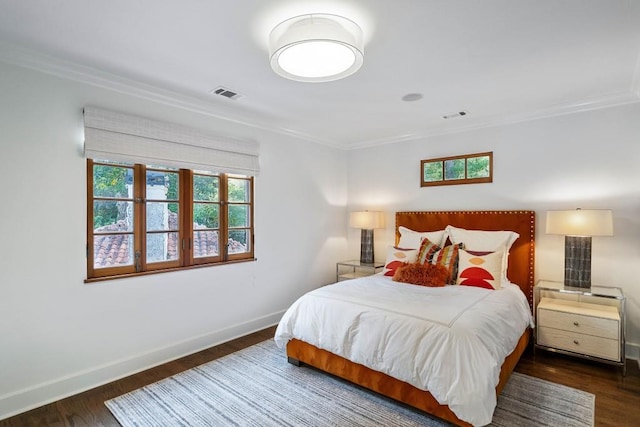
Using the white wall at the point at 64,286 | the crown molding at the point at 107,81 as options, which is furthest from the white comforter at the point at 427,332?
the crown molding at the point at 107,81

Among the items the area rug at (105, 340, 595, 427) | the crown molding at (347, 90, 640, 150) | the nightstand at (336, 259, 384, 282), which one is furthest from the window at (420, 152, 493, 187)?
the area rug at (105, 340, 595, 427)

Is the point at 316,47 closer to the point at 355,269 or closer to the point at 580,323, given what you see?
the point at 580,323

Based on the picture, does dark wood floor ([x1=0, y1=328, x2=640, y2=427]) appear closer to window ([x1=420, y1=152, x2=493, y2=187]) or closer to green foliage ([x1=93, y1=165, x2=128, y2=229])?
green foliage ([x1=93, y1=165, x2=128, y2=229])

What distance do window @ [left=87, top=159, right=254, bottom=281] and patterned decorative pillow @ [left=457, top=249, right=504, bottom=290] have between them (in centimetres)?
235

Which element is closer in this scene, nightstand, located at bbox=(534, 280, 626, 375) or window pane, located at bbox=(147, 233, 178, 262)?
nightstand, located at bbox=(534, 280, 626, 375)

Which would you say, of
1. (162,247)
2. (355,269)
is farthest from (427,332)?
(355,269)

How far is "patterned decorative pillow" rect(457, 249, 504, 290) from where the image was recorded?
3244mm

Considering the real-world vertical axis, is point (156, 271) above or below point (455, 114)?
below

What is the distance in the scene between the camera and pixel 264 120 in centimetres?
396

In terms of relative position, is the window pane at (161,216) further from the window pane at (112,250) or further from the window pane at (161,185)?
the window pane at (112,250)

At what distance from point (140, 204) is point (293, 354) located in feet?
6.33

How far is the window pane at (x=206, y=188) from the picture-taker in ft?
11.3

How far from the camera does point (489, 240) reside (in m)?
3.68

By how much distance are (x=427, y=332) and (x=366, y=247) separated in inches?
104
